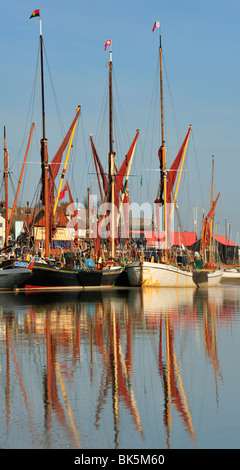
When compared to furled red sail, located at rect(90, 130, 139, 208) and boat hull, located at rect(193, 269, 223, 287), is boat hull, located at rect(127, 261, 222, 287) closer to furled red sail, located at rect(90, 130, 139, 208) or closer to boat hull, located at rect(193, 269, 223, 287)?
boat hull, located at rect(193, 269, 223, 287)

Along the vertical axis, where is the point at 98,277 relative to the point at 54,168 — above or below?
below

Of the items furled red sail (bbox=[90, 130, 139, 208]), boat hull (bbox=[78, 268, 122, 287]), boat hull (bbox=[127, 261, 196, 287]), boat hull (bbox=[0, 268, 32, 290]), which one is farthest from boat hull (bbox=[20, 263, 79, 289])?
furled red sail (bbox=[90, 130, 139, 208])

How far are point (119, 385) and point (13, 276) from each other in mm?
41089

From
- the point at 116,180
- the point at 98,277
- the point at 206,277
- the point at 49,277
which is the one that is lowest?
the point at 206,277

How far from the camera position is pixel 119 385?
48.4 ft

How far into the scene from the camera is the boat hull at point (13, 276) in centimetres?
5484

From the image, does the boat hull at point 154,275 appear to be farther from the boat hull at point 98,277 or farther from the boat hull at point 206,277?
the boat hull at point 206,277

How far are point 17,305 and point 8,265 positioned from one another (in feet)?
59.1

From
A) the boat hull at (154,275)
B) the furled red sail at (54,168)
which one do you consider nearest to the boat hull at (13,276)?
the furled red sail at (54,168)

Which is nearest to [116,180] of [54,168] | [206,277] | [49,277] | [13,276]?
[54,168]

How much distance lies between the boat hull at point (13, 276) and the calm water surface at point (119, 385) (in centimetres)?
2791

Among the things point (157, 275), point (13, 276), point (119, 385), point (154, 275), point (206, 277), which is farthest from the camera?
point (206, 277)

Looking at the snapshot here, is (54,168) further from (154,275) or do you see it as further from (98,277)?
(154,275)

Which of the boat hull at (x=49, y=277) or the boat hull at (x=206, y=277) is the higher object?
the boat hull at (x=49, y=277)
